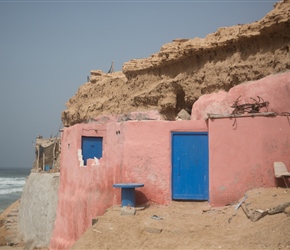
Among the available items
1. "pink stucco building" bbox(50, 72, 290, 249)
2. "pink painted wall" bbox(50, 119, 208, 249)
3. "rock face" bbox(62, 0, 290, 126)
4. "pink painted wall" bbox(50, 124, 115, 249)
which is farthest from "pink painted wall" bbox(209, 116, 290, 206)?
"rock face" bbox(62, 0, 290, 126)

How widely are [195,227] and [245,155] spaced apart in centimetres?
236

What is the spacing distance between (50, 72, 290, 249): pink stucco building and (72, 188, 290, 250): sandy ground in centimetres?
48

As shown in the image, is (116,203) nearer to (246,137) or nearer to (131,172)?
(131,172)

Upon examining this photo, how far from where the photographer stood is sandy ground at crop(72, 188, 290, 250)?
6.46 meters

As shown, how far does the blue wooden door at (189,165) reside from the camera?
9578 mm

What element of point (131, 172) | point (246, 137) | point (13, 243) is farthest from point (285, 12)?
point (13, 243)

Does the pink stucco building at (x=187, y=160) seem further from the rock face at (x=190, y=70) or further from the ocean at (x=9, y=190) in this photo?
the ocean at (x=9, y=190)

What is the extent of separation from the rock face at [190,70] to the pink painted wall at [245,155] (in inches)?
144

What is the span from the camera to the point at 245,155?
8.95m

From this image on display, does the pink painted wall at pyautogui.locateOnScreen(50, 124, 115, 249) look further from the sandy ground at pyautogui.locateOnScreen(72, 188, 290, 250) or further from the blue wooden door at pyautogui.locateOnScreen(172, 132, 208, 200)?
the blue wooden door at pyautogui.locateOnScreen(172, 132, 208, 200)

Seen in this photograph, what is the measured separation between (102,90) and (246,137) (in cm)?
1435

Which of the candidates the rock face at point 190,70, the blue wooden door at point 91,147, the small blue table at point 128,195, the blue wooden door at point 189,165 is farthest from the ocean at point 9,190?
the blue wooden door at point 189,165

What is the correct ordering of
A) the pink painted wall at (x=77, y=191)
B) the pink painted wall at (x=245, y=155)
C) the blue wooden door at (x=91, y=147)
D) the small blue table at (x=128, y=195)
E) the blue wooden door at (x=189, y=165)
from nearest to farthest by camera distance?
1. the pink painted wall at (x=245, y=155)
2. the small blue table at (x=128, y=195)
3. the blue wooden door at (x=189, y=165)
4. the pink painted wall at (x=77, y=191)
5. the blue wooden door at (x=91, y=147)

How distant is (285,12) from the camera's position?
38.7ft
